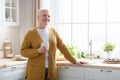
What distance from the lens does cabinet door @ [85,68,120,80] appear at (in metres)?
3.71

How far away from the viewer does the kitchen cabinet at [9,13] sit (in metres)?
4.78

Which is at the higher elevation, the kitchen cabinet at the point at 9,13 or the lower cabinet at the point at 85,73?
the kitchen cabinet at the point at 9,13

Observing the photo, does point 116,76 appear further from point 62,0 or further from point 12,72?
point 62,0

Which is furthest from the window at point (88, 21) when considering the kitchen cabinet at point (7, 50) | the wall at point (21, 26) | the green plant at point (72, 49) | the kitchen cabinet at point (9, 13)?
the kitchen cabinet at point (7, 50)

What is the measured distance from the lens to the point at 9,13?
495 cm

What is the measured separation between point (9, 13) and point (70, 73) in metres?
1.57

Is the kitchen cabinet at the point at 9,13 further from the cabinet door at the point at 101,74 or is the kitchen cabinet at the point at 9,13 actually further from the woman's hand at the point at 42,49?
the cabinet door at the point at 101,74

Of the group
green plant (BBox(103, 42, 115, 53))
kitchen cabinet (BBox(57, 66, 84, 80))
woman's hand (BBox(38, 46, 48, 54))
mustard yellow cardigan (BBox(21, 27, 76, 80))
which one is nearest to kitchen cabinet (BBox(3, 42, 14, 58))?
kitchen cabinet (BBox(57, 66, 84, 80))

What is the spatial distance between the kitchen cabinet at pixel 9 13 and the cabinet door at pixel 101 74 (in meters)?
1.66

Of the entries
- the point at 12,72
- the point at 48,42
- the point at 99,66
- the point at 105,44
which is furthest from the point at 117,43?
the point at 12,72

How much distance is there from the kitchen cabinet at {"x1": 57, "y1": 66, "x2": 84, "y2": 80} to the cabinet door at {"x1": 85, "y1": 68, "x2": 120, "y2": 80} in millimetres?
88

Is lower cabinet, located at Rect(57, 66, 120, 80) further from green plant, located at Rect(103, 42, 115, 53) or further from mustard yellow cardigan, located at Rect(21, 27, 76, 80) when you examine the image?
green plant, located at Rect(103, 42, 115, 53)

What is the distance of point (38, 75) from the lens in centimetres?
375

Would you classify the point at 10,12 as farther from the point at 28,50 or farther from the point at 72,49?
the point at 28,50
